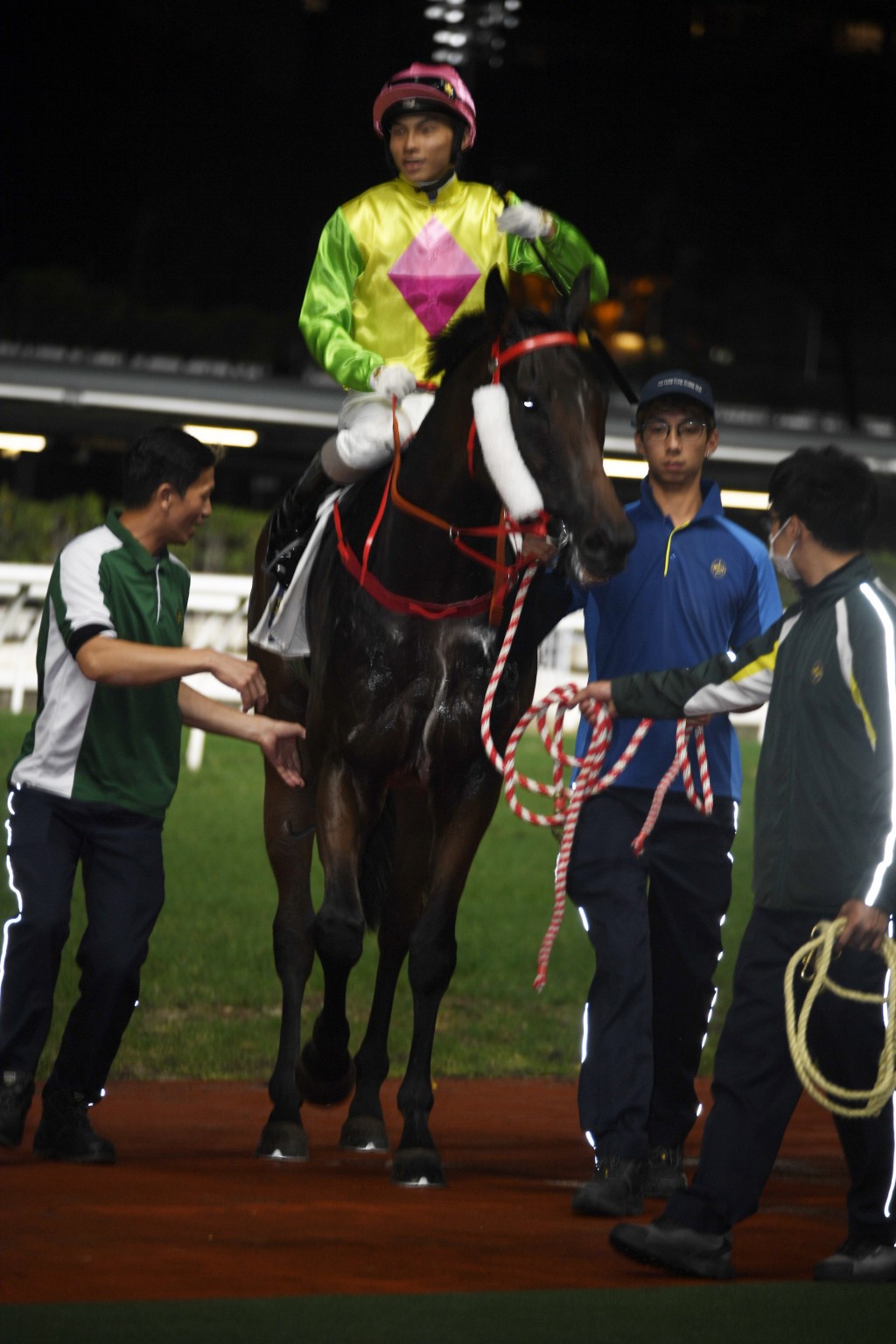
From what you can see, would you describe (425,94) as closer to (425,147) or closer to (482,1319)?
(425,147)

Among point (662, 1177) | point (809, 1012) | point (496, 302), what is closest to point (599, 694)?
point (496, 302)

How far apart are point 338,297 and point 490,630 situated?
101 centimetres

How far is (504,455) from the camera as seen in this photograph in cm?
379

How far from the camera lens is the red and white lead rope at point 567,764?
13.4 feet

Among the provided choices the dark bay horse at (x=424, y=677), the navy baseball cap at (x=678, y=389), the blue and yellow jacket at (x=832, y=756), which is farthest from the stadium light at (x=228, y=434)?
the blue and yellow jacket at (x=832, y=756)

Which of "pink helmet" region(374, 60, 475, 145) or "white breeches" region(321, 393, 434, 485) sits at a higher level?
"pink helmet" region(374, 60, 475, 145)

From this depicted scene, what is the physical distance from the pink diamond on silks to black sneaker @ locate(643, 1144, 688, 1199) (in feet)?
6.99

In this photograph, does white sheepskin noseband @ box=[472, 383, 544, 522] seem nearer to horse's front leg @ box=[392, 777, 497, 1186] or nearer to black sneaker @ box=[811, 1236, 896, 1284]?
horse's front leg @ box=[392, 777, 497, 1186]

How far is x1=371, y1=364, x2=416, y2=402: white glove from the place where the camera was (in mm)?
4250

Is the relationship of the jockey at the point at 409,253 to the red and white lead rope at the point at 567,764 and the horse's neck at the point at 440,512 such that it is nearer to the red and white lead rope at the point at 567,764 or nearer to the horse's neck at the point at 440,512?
the horse's neck at the point at 440,512

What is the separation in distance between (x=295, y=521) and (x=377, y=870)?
3.26ft

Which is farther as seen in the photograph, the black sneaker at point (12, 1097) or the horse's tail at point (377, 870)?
the horse's tail at point (377, 870)

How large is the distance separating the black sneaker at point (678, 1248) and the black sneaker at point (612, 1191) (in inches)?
18.0

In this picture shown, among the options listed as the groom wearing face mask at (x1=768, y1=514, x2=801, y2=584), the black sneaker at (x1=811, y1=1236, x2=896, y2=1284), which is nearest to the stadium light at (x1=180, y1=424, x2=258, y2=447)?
the groom wearing face mask at (x1=768, y1=514, x2=801, y2=584)
